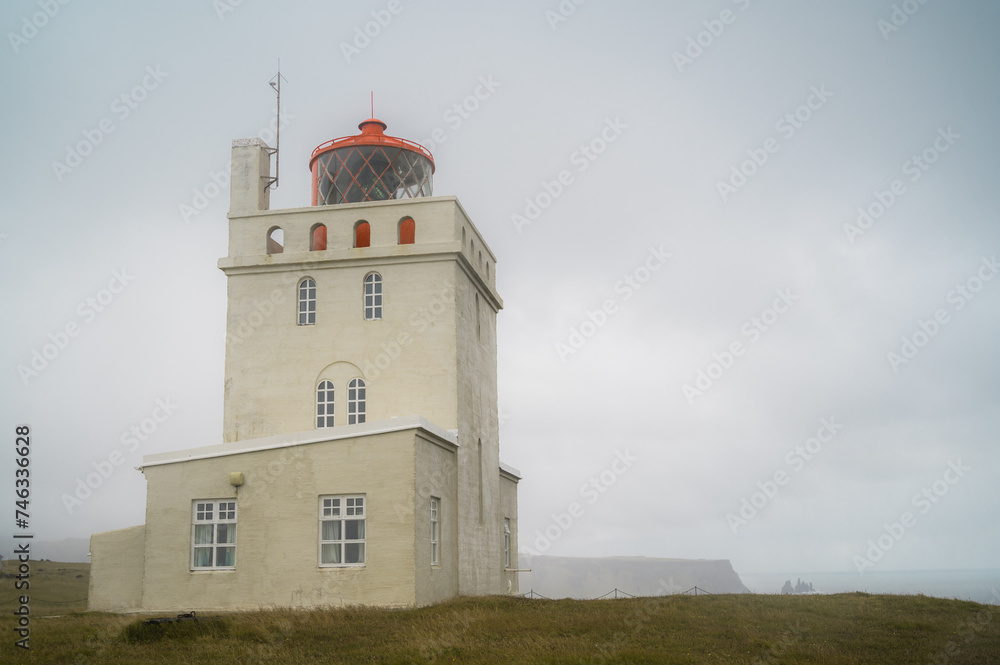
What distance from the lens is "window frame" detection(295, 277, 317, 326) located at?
2594 cm

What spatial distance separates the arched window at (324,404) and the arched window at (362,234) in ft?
13.5

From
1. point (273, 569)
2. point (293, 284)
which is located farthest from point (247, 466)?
point (293, 284)

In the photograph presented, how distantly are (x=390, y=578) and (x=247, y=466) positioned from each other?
14.3ft

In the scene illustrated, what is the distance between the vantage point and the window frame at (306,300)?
2594 centimetres

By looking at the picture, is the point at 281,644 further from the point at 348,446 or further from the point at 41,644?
the point at 348,446

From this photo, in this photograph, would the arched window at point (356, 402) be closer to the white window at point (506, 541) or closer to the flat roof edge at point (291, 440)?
the flat roof edge at point (291, 440)

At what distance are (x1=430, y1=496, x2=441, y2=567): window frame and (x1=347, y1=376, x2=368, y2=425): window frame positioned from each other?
145 inches

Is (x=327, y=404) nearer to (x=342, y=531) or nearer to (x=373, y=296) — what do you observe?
(x=373, y=296)

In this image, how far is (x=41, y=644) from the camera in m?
15.6

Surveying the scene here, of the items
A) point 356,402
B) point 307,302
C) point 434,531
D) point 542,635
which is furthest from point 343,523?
point 307,302

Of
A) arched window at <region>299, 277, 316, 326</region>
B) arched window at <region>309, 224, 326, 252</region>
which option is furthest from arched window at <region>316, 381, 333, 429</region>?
arched window at <region>309, 224, 326, 252</region>

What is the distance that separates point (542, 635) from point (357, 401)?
11.2m

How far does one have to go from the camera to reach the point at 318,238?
88.0 ft

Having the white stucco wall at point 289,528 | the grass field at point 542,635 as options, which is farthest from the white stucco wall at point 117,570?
the grass field at point 542,635
